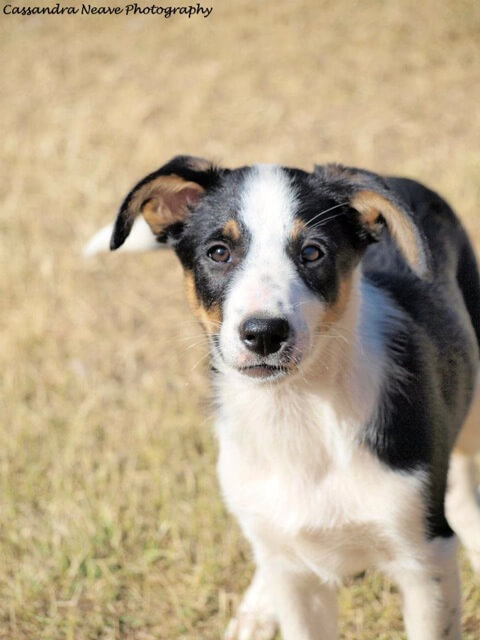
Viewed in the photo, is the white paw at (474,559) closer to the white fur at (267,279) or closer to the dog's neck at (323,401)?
the dog's neck at (323,401)

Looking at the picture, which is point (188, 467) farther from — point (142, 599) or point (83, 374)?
point (83, 374)

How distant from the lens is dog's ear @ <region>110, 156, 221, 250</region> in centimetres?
318

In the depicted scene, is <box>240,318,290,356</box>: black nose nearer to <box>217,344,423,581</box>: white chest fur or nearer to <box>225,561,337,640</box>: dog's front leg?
<box>217,344,423,581</box>: white chest fur

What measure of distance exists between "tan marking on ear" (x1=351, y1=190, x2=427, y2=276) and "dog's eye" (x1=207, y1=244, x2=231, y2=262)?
0.48 meters

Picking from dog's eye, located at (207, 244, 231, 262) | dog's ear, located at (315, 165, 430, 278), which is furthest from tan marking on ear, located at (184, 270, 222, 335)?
dog's ear, located at (315, 165, 430, 278)

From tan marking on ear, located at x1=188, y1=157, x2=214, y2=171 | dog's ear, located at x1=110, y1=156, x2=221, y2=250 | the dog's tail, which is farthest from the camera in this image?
the dog's tail

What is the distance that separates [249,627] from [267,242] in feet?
5.79

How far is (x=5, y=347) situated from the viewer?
5.73 m

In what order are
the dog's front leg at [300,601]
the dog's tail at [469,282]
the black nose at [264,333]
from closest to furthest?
the black nose at [264,333], the dog's front leg at [300,601], the dog's tail at [469,282]

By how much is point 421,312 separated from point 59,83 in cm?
670

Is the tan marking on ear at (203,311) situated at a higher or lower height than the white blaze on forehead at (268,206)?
lower

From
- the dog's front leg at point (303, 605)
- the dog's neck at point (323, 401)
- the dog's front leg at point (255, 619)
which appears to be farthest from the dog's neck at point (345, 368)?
the dog's front leg at point (255, 619)

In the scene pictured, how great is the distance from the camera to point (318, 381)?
3.21 meters

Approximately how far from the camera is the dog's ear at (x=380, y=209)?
2.99 m
